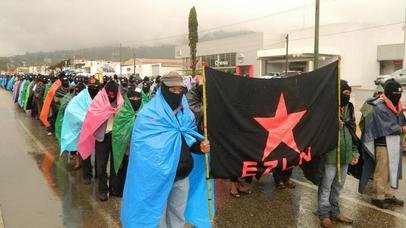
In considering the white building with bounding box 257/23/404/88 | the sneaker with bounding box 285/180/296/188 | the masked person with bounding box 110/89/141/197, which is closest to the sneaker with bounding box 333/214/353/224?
the sneaker with bounding box 285/180/296/188

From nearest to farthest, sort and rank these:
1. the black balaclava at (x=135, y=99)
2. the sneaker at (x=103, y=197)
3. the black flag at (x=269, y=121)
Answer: the black flag at (x=269, y=121), the black balaclava at (x=135, y=99), the sneaker at (x=103, y=197)

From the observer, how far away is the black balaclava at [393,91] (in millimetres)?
5754

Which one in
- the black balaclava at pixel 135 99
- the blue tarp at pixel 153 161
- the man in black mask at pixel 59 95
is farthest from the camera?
the man in black mask at pixel 59 95

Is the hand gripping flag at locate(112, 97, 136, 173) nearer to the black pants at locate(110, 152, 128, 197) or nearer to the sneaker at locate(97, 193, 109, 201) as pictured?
the black pants at locate(110, 152, 128, 197)

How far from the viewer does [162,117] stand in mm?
4016

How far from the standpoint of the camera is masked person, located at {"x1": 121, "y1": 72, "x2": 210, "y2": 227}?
157 inches

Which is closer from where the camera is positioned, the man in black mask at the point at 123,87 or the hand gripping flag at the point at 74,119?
the hand gripping flag at the point at 74,119

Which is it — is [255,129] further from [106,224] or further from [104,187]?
[104,187]

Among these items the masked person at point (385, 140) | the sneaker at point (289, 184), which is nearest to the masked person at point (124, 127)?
→ the sneaker at point (289, 184)

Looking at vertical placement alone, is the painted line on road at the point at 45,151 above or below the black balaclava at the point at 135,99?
below

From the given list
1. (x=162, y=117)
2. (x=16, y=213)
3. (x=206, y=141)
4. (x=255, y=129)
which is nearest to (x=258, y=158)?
(x=255, y=129)

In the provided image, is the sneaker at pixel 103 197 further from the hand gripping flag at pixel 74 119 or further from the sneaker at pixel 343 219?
the sneaker at pixel 343 219

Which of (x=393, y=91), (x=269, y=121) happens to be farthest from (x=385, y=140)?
(x=269, y=121)

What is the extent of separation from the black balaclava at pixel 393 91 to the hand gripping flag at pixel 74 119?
4.54m
